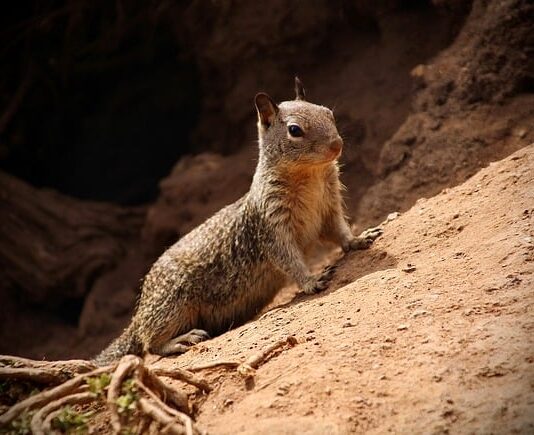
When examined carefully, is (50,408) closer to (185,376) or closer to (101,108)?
(185,376)

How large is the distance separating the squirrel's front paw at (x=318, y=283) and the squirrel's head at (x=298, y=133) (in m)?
0.91

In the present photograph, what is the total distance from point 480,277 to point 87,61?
7.22 metres

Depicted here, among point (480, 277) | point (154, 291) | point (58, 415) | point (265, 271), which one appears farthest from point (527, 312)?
point (154, 291)

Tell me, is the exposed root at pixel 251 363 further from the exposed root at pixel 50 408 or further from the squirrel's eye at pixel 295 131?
the squirrel's eye at pixel 295 131

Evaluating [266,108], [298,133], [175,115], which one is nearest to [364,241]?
[298,133]

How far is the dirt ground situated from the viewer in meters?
3.18

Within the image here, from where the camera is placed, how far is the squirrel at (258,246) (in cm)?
582

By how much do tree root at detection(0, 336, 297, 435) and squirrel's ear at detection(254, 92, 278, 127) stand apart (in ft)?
8.07

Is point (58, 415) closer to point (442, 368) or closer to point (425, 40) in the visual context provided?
point (442, 368)

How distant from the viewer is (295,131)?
5.69 m

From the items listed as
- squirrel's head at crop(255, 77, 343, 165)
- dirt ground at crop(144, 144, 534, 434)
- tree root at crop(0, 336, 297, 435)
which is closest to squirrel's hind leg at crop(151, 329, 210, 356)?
dirt ground at crop(144, 144, 534, 434)

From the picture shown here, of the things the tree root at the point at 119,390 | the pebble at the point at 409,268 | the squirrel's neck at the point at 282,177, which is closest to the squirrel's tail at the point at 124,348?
the squirrel's neck at the point at 282,177

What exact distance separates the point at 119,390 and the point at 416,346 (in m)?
1.55

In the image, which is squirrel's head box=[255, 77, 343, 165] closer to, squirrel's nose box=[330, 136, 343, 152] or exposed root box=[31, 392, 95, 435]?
squirrel's nose box=[330, 136, 343, 152]
